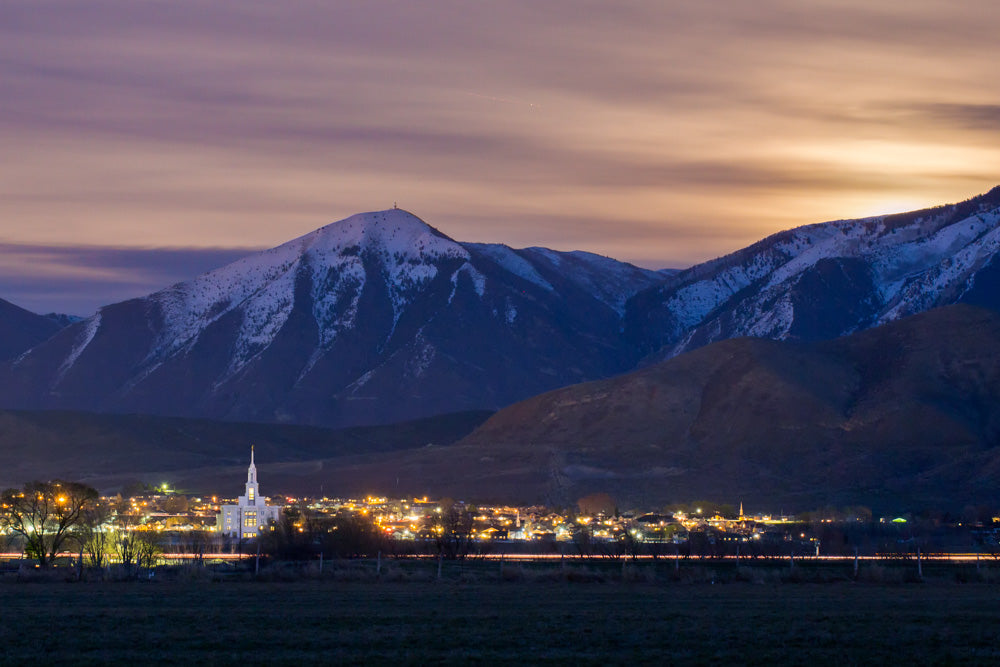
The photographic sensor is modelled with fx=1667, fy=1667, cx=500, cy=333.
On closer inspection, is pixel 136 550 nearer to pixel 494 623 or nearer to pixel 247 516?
pixel 494 623

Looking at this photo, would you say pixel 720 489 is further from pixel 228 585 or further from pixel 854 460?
pixel 228 585

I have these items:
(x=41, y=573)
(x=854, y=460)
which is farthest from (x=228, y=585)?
(x=854, y=460)

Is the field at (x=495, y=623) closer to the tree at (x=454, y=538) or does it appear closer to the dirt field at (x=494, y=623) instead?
the dirt field at (x=494, y=623)

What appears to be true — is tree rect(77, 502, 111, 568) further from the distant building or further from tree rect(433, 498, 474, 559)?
the distant building

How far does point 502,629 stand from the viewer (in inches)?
1921

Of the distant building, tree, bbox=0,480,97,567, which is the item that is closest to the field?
tree, bbox=0,480,97,567

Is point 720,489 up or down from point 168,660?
up

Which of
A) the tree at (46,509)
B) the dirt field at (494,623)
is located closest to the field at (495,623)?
the dirt field at (494,623)

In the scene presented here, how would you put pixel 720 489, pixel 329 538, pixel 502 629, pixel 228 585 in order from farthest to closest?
1. pixel 720 489
2. pixel 329 538
3. pixel 228 585
4. pixel 502 629

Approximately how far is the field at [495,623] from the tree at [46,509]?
1877 cm

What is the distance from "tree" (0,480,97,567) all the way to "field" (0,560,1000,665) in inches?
739

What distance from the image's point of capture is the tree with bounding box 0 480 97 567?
290 feet

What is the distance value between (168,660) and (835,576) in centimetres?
4027

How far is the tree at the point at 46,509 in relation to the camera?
290 ft
